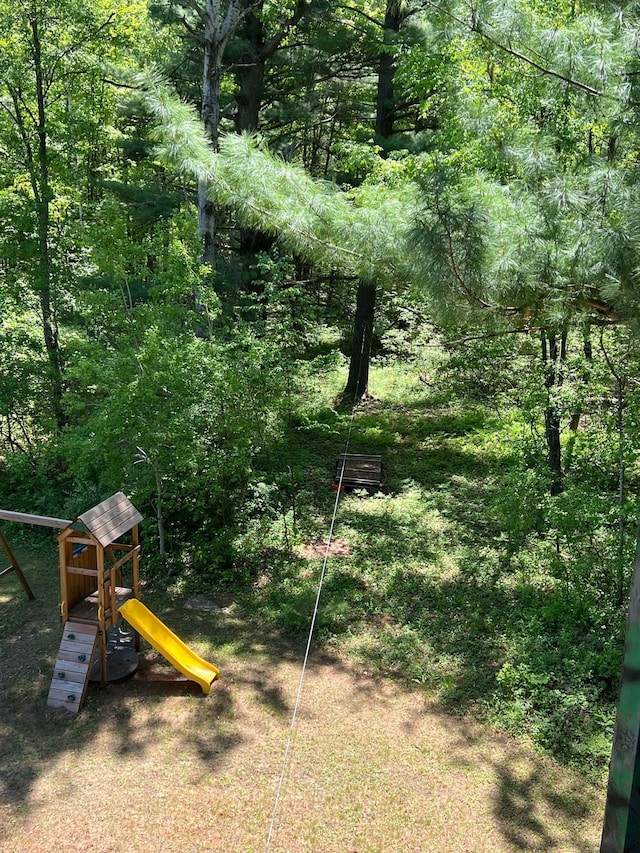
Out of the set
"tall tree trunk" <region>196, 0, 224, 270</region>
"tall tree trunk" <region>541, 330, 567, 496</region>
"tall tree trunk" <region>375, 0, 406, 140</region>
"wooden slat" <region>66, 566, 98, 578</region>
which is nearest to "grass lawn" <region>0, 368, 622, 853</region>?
"tall tree trunk" <region>541, 330, 567, 496</region>

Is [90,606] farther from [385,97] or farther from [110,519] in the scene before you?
[385,97]

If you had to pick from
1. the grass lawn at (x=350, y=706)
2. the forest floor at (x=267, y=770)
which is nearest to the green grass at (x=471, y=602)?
the grass lawn at (x=350, y=706)

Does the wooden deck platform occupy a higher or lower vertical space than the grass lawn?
higher

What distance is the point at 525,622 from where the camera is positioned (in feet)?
22.9

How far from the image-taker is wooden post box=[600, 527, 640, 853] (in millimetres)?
1060

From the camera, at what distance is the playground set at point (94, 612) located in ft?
19.1

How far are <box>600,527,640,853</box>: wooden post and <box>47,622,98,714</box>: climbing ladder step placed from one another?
552 centimetres

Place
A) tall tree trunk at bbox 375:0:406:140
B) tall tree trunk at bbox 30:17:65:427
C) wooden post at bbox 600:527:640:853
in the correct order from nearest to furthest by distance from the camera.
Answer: wooden post at bbox 600:527:640:853 → tall tree trunk at bbox 30:17:65:427 → tall tree trunk at bbox 375:0:406:140

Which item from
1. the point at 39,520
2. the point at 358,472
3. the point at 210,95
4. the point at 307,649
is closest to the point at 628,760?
the point at 307,649

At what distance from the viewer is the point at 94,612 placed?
6137 mm

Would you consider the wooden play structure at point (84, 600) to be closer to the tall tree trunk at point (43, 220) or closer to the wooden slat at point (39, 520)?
the wooden slat at point (39, 520)

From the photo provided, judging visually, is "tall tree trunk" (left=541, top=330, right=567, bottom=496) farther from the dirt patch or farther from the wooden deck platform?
the wooden deck platform

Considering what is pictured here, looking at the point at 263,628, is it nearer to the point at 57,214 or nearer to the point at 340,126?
the point at 57,214

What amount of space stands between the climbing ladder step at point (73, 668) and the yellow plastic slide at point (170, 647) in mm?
385
